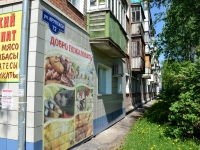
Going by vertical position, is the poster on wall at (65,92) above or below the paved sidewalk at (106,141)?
above

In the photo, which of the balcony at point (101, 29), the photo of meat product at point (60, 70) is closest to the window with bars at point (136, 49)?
the balcony at point (101, 29)

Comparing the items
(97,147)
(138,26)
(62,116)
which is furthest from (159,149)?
(138,26)

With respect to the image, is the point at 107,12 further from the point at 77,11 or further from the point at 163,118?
the point at 163,118

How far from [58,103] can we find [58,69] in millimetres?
863

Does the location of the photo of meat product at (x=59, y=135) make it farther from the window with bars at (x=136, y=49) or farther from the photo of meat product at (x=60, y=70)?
the window with bars at (x=136, y=49)

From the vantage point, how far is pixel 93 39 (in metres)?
6.91

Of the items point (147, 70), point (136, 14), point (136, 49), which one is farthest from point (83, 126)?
point (147, 70)

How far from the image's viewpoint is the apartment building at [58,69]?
166 inches

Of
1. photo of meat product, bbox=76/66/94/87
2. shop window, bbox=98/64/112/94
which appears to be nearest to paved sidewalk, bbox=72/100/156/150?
shop window, bbox=98/64/112/94

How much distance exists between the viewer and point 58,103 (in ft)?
16.2

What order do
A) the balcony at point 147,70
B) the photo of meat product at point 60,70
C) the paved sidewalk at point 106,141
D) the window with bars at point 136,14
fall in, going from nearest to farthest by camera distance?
1. the photo of meat product at point 60,70
2. the paved sidewalk at point 106,141
3. the window with bars at point 136,14
4. the balcony at point 147,70

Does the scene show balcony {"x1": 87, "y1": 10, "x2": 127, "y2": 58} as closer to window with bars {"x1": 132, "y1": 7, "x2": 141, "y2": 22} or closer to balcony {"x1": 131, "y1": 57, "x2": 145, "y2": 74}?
balcony {"x1": 131, "y1": 57, "x2": 145, "y2": 74}

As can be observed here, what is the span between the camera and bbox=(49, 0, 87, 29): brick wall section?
542 cm

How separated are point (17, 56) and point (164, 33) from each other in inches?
424
